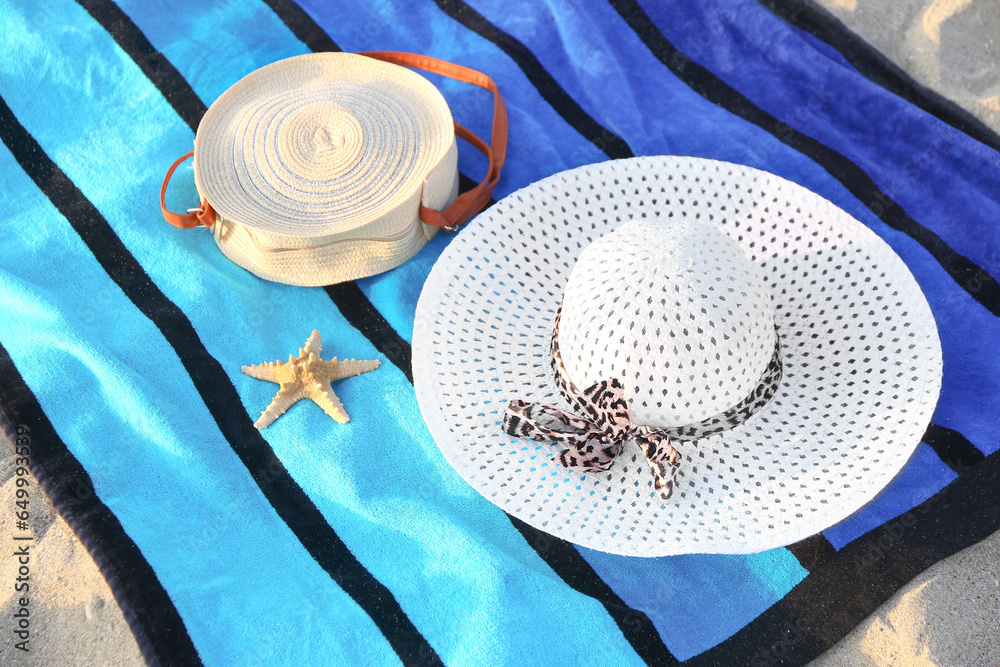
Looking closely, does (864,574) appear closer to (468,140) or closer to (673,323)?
(673,323)

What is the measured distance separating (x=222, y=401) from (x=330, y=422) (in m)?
0.22

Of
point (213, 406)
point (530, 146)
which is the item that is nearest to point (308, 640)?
point (213, 406)

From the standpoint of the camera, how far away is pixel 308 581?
4.49 ft

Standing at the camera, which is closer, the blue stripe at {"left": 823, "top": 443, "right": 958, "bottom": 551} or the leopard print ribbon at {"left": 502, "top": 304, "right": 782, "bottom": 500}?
the leopard print ribbon at {"left": 502, "top": 304, "right": 782, "bottom": 500}

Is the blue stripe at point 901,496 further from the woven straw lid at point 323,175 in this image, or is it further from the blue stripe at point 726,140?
the woven straw lid at point 323,175

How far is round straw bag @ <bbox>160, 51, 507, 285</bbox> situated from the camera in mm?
1596

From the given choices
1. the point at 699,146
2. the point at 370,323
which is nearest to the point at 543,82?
the point at 699,146

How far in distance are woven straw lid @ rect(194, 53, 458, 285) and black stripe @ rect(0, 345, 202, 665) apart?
50 cm

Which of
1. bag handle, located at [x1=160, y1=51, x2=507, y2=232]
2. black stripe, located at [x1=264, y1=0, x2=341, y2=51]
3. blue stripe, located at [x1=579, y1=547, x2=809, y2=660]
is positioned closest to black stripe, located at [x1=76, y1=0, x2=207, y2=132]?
bag handle, located at [x1=160, y1=51, x2=507, y2=232]

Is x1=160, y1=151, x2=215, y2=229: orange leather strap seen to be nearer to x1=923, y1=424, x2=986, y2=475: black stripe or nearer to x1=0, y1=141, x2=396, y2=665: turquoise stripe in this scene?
x1=0, y1=141, x2=396, y2=665: turquoise stripe

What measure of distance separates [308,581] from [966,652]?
44.4 inches

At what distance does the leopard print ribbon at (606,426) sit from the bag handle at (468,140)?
1.85 feet

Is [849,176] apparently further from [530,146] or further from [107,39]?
[107,39]

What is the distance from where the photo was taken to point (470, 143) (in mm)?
1876
